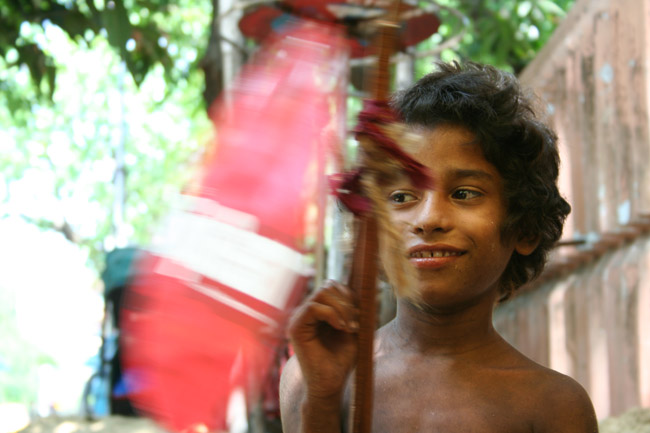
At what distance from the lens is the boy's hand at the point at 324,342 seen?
137 centimetres

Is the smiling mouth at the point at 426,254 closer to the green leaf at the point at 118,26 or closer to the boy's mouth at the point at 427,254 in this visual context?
the boy's mouth at the point at 427,254

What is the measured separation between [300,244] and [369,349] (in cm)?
20

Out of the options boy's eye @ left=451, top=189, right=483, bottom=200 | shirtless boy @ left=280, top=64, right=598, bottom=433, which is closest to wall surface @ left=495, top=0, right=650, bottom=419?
shirtless boy @ left=280, top=64, right=598, bottom=433

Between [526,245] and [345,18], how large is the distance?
1.72 meters

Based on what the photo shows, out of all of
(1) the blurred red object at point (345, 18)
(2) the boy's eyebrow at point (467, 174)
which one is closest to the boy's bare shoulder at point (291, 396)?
(2) the boy's eyebrow at point (467, 174)

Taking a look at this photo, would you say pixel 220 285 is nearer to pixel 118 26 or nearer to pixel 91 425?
pixel 118 26

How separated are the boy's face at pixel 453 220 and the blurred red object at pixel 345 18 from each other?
4.74 feet

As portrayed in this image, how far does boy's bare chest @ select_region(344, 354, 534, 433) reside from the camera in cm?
159

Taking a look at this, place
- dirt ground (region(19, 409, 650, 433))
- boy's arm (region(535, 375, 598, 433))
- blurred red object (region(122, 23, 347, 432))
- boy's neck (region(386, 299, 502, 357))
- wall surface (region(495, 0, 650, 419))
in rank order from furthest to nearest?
dirt ground (region(19, 409, 650, 433)) → wall surface (region(495, 0, 650, 419)) → boy's neck (region(386, 299, 502, 357)) → boy's arm (region(535, 375, 598, 433)) → blurred red object (region(122, 23, 347, 432))

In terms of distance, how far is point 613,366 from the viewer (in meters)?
3.32

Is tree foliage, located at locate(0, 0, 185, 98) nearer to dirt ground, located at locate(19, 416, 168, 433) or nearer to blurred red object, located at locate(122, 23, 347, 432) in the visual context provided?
blurred red object, located at locate(122, 23, 347, 432)

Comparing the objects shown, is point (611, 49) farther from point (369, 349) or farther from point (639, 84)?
point (369, 349)

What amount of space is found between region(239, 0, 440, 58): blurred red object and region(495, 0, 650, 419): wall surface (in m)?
0.68

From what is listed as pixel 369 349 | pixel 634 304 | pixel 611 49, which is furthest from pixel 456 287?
pixel 611 49
